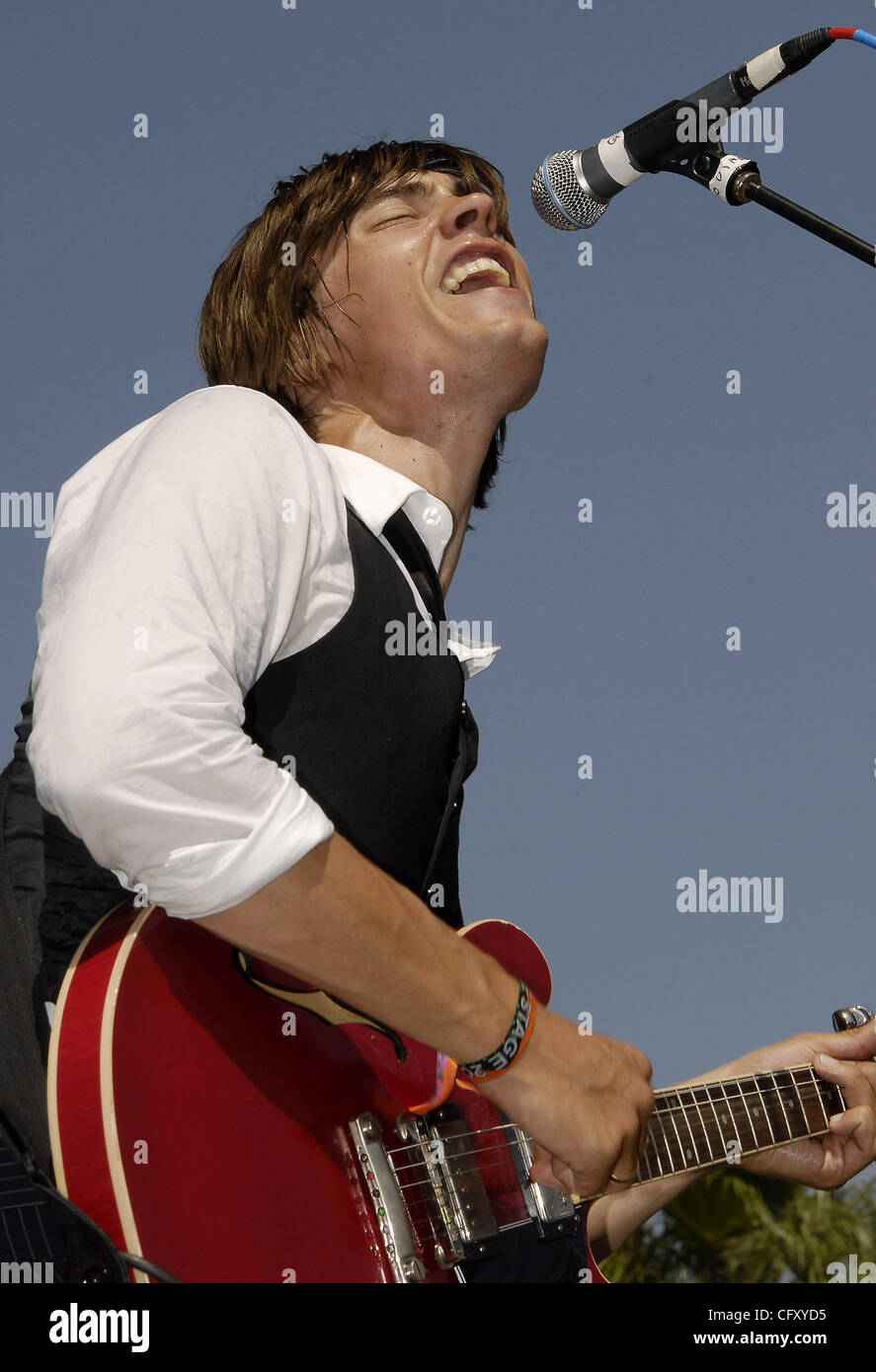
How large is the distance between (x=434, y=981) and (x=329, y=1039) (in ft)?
1.20

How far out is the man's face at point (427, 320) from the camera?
2500mm

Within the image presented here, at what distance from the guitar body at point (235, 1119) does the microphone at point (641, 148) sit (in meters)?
1.67

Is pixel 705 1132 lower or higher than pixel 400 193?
lower

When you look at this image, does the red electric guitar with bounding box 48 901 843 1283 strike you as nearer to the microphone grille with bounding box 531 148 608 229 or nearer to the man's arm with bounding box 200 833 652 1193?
the man's arm with bounding box 200 833 652 1193

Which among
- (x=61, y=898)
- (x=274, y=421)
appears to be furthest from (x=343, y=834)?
(x=274, y=421)

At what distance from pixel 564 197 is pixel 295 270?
22.4 inches

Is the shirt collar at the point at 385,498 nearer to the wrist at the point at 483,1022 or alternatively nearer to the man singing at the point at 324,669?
the man singing at the point at 324,669

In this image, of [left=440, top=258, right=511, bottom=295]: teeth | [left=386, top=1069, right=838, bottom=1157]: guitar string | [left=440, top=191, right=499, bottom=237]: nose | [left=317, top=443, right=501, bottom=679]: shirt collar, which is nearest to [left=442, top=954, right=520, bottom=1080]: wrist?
[left=386, top=1069, right=838, bottom=1157]: guitar string

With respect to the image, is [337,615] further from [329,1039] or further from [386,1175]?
[386,1175]

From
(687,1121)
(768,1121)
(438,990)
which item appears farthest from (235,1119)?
(768,1121)

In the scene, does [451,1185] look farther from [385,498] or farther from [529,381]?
[529,381]

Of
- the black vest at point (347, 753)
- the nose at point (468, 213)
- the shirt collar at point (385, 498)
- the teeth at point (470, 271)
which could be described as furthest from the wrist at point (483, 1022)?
the nose at point (468, 213)

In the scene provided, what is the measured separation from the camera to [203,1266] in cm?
160

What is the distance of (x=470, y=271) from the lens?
8.52 ft
